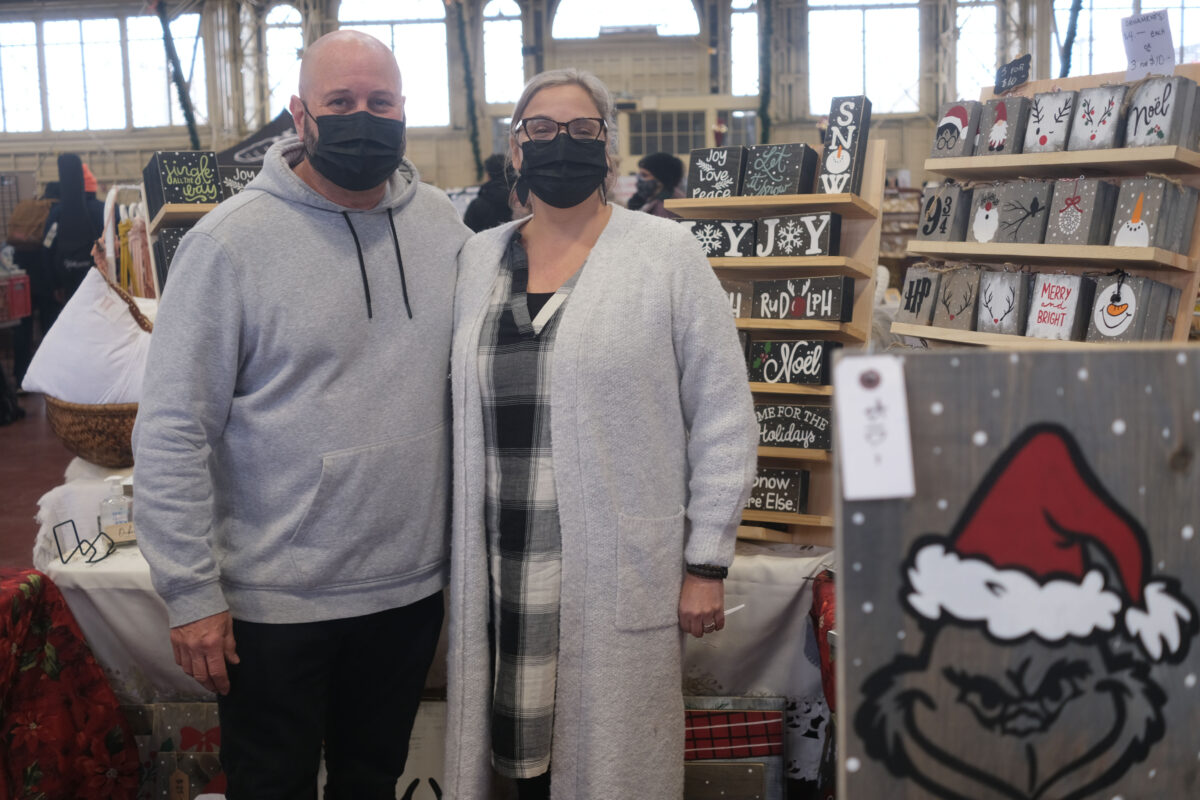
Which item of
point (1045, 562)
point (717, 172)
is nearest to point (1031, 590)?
point (1045, 562)

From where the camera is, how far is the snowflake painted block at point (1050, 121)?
2.55 meters

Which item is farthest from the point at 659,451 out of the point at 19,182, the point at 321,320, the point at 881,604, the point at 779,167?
the point at 19,182

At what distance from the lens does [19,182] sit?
529 inches

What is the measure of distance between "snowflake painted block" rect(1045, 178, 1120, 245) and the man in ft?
5.36

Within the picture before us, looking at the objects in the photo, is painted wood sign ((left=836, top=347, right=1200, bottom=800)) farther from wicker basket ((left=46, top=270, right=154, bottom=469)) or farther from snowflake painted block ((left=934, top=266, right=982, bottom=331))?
wicker basket ((left=46, top=270, right=154, bottom=469))

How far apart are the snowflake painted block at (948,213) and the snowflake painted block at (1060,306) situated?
0.32 meters

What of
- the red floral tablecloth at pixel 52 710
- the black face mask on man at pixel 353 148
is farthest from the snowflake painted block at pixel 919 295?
the red floral tablecloth at pixel 52 710

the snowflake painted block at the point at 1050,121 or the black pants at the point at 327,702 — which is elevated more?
the snowflake painted block at the point at 1050,121

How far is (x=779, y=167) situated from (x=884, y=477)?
190cm

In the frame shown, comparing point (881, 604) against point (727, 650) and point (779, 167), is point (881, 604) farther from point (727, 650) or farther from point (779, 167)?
point (779, 167)

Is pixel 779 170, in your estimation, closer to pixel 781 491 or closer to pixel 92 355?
pixel 781 491

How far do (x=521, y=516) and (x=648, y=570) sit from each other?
23 cm

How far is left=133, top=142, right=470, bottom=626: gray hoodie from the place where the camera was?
1542 mm

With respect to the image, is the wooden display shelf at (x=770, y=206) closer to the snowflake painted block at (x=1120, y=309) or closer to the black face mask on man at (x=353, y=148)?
the snowflake painted block at (x=1120, y=309)
